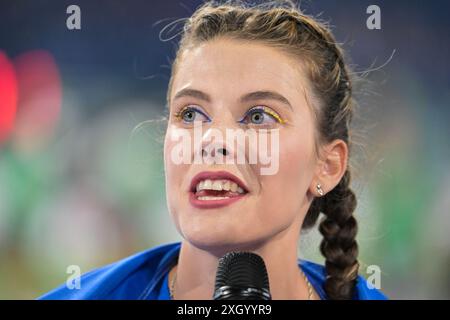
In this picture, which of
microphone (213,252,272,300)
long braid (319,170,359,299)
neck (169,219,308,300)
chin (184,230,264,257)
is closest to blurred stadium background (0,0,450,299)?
long braid (319,170,359,299)

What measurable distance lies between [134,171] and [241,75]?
2.20 ft

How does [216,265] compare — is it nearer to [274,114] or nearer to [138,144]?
[274,114]

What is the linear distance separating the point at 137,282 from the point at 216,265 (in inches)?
12.4

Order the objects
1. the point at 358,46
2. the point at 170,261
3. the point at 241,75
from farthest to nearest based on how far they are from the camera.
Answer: the point at 358,46
the point at 170,261
the point at 241,75

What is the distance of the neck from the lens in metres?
1.55

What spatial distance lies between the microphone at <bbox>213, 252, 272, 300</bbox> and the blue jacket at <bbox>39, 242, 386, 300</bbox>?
690 millimetres

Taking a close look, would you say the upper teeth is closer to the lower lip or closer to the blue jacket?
the lower lip

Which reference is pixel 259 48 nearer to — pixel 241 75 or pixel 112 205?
pixel 241 75

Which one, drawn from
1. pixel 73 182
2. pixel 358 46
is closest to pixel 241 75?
pixel 358 46

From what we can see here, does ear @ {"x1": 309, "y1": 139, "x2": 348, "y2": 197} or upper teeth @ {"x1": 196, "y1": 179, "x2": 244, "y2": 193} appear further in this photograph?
ear @ {"x1": 309, "y1": 139, "x2": 348, "y2": 197}

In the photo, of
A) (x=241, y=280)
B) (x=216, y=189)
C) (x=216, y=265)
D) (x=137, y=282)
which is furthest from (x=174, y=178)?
(x=241, y=280)

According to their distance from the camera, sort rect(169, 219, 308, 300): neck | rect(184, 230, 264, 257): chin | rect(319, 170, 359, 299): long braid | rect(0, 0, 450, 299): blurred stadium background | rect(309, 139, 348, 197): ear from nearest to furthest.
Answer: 1. rect(184, 230, 264, 257): chin
2. rect(169, 219, 308, 300): neck
3. rect(309, 139, 348, 197): ear
4. rect(319, 170, 359, 299): long braid
5. rect(0, 0, 450, 299): blurred stadium background

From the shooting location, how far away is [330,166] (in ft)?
5.55

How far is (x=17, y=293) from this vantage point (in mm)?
2023
